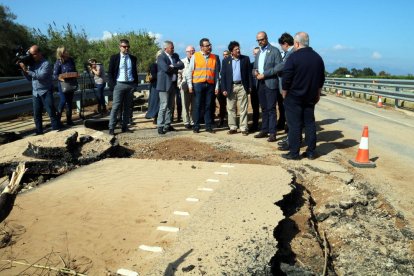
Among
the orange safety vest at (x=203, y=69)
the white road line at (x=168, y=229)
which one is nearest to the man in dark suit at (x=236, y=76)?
the orange safety vest at (x=203, y=69)

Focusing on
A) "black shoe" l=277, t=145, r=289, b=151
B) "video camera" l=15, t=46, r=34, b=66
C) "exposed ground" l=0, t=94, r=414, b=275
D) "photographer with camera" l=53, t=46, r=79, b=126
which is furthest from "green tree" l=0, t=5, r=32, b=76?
"black shoe" l=277, t=145, r=289, b=151

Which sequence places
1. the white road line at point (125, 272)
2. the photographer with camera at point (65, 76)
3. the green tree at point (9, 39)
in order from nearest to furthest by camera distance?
the white road line at point (125, 272)
the photographer with camera at point (65, 76)
the green tree at point (9, 39)

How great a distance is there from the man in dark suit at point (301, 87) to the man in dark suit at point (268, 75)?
3.89 ft

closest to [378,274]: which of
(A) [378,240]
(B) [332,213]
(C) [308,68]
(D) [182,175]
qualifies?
(A) [378,240]

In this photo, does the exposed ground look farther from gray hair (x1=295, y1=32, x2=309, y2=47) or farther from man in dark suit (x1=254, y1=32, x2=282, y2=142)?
A: gray hair (x1=295, y1=32, x2=309, y2=47)

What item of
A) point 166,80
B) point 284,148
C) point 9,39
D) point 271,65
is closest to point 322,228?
point 284,148

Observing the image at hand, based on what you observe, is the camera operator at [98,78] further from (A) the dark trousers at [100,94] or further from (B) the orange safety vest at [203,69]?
(B) the orange safety vest at [203,69]

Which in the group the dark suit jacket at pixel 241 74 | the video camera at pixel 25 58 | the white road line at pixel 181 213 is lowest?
the white road line at pixel 181 213

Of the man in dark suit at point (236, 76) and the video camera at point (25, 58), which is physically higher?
the video camera at point (25, 58)

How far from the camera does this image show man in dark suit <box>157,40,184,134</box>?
28.1 feet

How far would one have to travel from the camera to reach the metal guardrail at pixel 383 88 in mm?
14769

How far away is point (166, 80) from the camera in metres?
8.56

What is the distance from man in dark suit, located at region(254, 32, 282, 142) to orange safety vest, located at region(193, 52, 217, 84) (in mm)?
1016

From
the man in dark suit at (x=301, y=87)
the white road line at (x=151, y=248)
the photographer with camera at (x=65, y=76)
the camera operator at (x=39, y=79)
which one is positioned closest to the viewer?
the white road line at (x=151, y=248)
